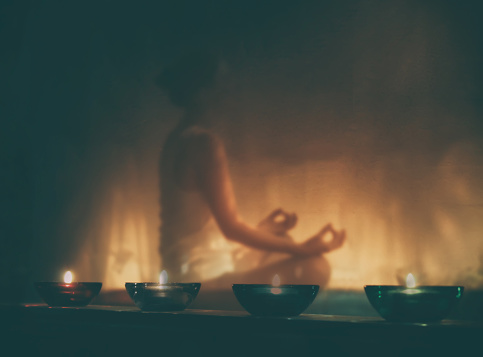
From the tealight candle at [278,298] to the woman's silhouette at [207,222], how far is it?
0.53 ft

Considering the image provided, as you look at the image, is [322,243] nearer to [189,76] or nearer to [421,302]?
[421,302]

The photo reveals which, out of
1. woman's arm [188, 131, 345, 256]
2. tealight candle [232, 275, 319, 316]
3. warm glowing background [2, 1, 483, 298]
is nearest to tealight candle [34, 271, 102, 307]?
warm glowing background [2, 1, 483, 298]

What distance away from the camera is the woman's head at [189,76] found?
1.29 m

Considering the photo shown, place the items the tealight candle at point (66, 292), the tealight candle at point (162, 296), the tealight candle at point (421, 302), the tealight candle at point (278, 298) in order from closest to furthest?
the tealight candle at point (421, 302)
the tealight candle at point (278, 298)
the tealight candle at point (162, 296)
the tealight candle at point (66, 292)

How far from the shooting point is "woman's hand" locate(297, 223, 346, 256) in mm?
1094

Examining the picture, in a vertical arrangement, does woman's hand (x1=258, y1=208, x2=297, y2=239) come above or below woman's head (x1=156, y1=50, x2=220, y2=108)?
below

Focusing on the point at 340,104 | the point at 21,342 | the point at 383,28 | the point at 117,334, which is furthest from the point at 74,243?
the point at 383,28

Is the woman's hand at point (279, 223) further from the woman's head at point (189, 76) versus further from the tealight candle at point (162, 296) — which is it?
the woman's head at point (189, 76)

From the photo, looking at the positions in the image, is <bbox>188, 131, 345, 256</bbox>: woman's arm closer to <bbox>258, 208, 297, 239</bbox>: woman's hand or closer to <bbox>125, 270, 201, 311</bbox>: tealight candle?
<bbox>258, 208, 297, 239</bbox>: woman's hand

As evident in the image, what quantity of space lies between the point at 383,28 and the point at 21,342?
1.12m

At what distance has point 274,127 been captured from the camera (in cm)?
119

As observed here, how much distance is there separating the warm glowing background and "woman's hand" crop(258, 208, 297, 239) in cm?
2

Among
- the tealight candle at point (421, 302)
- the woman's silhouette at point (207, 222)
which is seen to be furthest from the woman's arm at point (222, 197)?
the tealight candle at point (421, 302)

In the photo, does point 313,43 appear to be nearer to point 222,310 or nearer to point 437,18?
point 437,18
